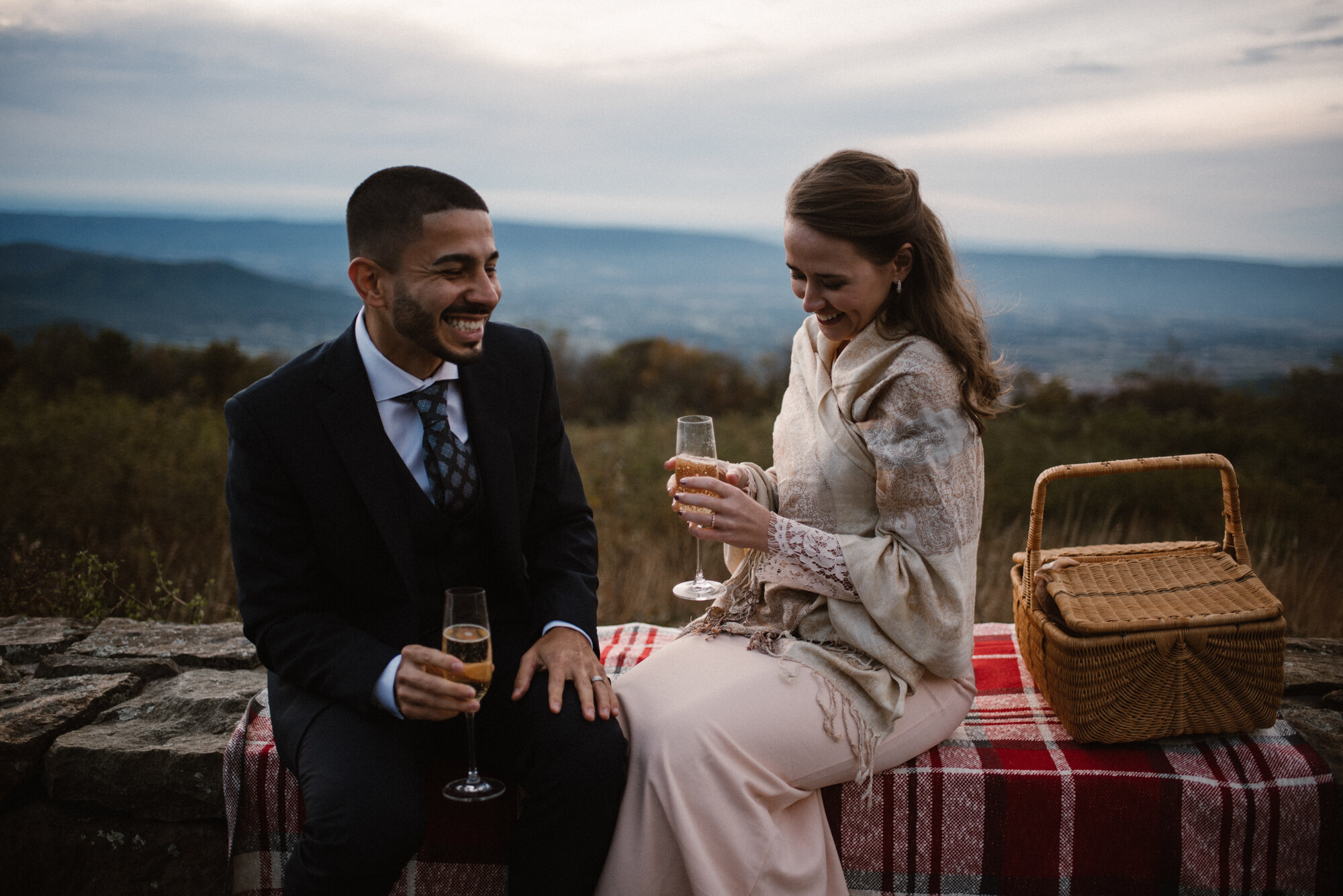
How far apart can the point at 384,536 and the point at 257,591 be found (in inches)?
14.9

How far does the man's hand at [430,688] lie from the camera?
217cm

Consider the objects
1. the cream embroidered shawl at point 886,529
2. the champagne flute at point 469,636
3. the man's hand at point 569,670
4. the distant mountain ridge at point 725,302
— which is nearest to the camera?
the champagne flute at point 469,636

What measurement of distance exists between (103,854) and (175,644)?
1.11m

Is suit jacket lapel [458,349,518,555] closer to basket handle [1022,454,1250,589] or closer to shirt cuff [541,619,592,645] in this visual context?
shirt cuff [541,619,592,645]

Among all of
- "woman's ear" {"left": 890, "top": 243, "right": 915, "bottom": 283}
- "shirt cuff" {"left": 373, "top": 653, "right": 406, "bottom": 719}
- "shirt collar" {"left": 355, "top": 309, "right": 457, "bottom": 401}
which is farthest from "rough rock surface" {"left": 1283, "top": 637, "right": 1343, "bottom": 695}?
"shirt collar" {"left": 355, "top": 309, "right": 457, "bottom": 401}

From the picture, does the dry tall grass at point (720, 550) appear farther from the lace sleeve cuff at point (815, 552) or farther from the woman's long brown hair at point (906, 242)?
the woman's long brown hair at point (906, 242)

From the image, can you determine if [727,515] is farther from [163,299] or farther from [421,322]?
[163,299]

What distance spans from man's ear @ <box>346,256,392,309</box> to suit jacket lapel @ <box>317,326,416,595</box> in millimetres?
211

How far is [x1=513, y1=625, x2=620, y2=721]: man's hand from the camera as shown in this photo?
245 cm

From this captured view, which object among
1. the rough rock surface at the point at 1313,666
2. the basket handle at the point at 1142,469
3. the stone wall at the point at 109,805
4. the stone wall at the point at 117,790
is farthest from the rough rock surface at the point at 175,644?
the rough rock surface at the point at 1313,666

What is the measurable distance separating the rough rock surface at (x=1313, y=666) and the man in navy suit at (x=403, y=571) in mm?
2593

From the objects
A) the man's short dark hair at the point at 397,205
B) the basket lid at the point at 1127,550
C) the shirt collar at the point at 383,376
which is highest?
the man's short dark hair at the point at 397,205

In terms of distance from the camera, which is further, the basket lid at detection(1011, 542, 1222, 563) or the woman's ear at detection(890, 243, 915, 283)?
the basket lid at detection(1011, 542, 1222, 563)

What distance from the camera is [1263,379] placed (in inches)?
438
